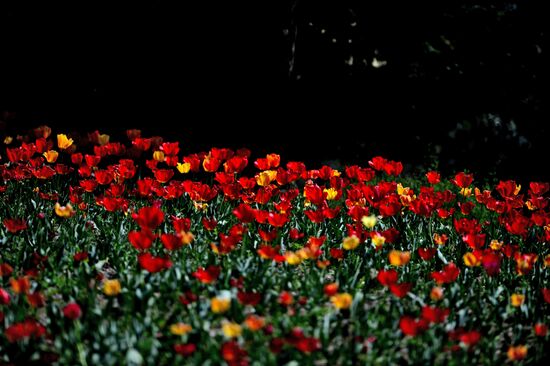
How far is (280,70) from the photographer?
20.6 feet

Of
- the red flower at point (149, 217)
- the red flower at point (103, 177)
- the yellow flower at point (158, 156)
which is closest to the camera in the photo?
the red flower at point (149, 217)

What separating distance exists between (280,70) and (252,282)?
10.8ft

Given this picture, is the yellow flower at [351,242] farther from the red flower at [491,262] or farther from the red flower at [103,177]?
the red flower at [103,177]

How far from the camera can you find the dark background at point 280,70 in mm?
6203

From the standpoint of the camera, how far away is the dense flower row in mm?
2781

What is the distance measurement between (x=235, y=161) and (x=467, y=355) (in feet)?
6.38

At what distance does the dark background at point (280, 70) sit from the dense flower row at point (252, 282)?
179 centimetres

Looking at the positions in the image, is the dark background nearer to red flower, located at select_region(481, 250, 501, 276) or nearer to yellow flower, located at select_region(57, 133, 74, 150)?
yellow flower, located at select_region(57, 133, 74, 150)

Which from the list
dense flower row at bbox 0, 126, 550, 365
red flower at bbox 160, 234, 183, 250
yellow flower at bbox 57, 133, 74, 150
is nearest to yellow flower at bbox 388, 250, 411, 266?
dense flower row at bbox 0, 126, 550, 365

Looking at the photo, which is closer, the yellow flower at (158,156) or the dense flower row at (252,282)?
the dense flower row at (252,282)

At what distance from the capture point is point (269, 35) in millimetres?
6137

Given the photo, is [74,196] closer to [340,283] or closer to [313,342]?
[340,283]

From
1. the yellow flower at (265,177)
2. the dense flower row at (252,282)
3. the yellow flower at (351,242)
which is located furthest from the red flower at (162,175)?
the yellow flower at (351,242)

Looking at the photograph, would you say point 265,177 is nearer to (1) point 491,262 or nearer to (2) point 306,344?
(1) point 491,262
